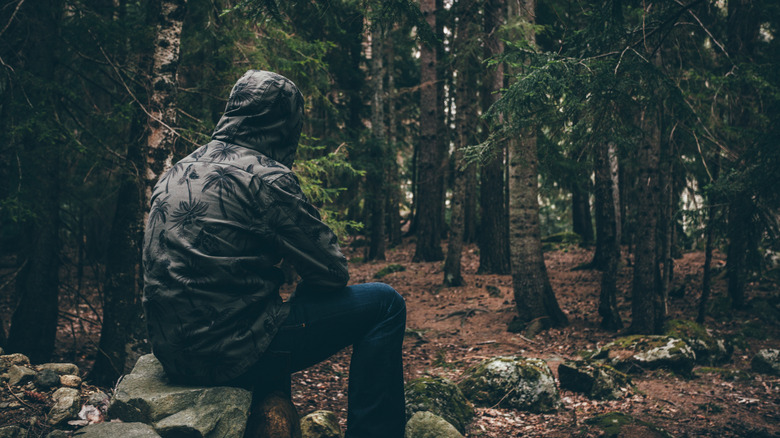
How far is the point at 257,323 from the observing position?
95.2 inches

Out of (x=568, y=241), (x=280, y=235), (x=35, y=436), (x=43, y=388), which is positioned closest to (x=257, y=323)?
(x=280, y=235)

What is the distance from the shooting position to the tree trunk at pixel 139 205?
5203mm

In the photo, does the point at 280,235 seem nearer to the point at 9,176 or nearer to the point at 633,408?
the point at 633,408

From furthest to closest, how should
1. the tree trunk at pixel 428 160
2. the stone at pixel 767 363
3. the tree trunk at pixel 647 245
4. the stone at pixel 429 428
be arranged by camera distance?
the tree trunk at pixel 428 160
the tree trunk at pixel 647 245
the stone at pixel 767 363
the stone at pixel 429 428

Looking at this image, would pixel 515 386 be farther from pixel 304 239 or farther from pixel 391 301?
pixel 304 239

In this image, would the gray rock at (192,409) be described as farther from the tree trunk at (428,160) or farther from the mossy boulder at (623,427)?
the tree trunk at (428,160)

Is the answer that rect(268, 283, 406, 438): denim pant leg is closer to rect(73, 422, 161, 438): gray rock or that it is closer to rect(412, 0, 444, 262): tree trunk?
rect(73, 422, 161, 438): gray rock

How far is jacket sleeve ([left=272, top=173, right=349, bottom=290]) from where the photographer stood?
239 centimetres

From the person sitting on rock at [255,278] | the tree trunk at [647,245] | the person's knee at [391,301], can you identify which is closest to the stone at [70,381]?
the person sitting on rock at [255,278]

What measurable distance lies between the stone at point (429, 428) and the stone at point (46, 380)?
3.19 metres

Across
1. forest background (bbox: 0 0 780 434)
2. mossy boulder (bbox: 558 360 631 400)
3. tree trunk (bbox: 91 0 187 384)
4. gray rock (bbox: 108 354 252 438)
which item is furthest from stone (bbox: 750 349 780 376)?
tree trunk (bbox: 91 0 187 384)

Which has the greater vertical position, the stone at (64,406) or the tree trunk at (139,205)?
the tree trunk at (139,205)

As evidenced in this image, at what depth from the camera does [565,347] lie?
8102mm

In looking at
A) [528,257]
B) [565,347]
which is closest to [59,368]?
[565,347]
